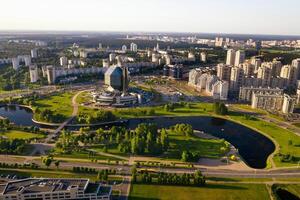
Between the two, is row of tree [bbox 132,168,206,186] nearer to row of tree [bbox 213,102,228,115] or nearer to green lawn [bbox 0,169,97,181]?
green lawn [bbox 0,169,97,181]

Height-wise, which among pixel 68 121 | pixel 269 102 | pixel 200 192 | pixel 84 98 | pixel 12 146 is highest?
pixel 269 102

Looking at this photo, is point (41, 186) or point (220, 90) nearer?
point (41, 186)

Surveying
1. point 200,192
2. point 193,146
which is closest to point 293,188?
point 200,192

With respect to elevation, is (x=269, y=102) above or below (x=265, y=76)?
below

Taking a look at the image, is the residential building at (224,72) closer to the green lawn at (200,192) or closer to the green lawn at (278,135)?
the green lawn at (278,135)

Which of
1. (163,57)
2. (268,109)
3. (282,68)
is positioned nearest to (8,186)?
(268,109)

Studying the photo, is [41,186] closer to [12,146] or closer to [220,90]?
[12,146]

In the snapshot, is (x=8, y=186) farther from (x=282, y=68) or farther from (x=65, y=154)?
(x=282, y=68)
